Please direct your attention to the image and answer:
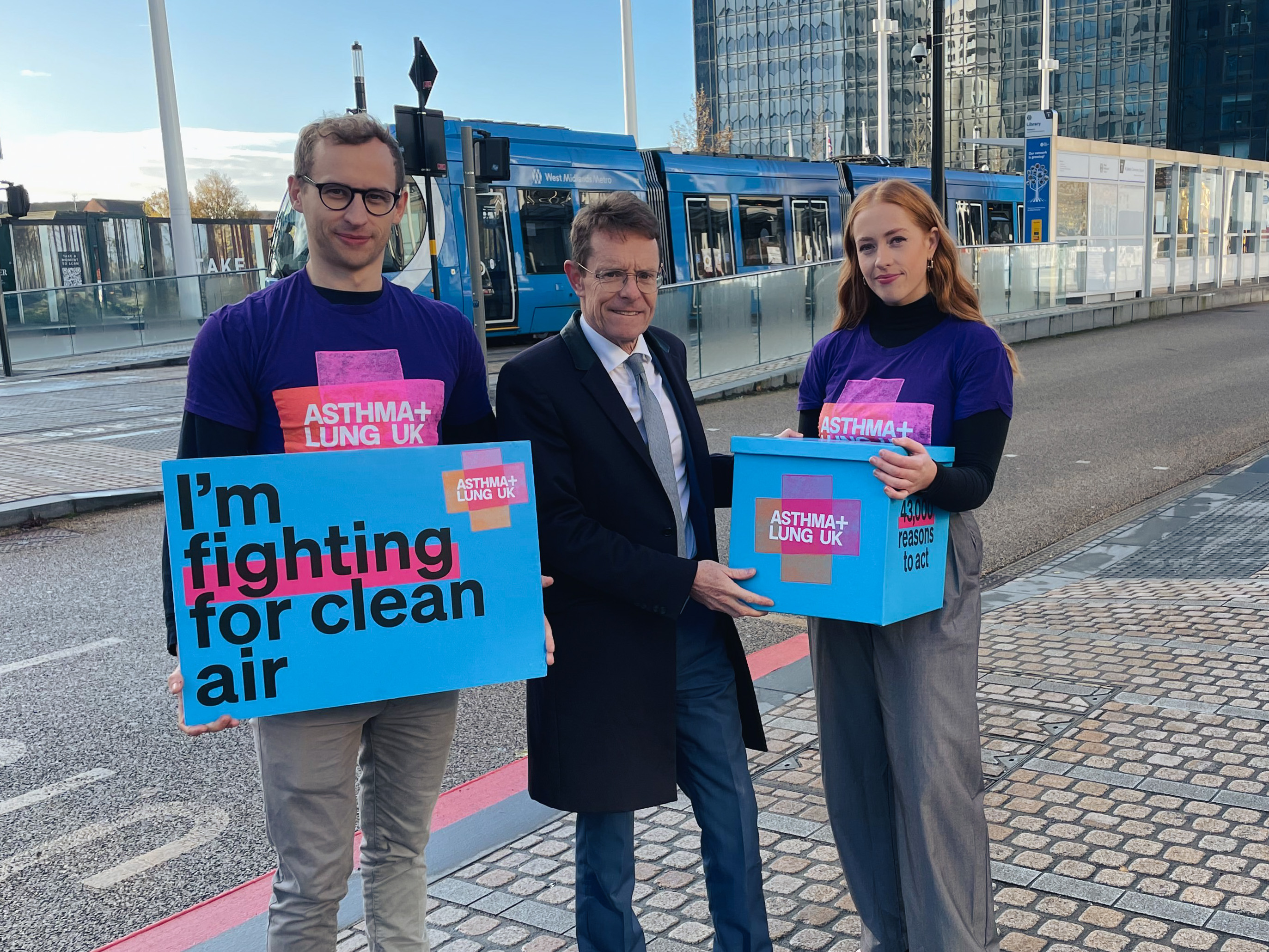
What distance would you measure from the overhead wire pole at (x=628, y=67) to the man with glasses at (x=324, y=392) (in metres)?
25.4

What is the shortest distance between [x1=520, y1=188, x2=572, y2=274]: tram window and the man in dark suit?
1611 cm

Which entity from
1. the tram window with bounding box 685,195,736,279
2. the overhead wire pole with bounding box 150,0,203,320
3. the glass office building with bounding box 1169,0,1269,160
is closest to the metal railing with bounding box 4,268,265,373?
the overhead wire pole with bounding box 150,0,203,320

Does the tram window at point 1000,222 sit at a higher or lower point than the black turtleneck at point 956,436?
higher

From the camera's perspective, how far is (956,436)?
8.16 feet

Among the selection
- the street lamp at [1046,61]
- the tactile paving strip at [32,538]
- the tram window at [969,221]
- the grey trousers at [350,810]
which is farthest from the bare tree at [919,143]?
the grey trousers at [350,810]

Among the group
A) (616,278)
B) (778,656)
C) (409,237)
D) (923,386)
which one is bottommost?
(778,656)

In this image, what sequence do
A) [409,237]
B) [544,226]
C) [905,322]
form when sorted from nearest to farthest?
[905,322] < [409,237] < [544,226]

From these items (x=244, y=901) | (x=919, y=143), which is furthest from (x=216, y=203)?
(x=244, y=901)

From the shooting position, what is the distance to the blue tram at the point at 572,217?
57.3 feet

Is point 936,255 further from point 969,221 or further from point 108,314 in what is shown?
point 969,221

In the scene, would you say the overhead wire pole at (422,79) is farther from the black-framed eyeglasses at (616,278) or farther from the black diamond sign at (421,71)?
the black-framed eyeglasses at (616,278)

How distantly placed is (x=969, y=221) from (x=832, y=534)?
28014 mm

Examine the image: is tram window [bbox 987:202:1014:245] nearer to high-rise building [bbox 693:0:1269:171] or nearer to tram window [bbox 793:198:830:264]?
tram window [bbox 793:198:830:264]

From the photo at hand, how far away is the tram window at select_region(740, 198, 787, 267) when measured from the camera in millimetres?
21500
